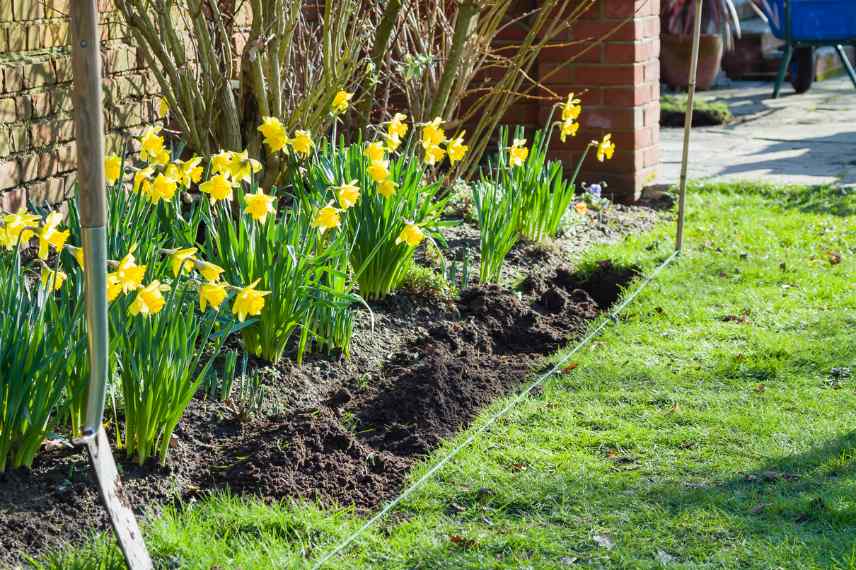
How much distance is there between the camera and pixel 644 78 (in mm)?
6223

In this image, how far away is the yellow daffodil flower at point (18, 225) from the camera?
2754 millimetres

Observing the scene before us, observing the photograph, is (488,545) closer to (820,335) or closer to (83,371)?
(83,371)

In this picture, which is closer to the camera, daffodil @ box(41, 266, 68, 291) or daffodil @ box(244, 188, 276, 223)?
daffodil @ box(41, 266, 68, 291)

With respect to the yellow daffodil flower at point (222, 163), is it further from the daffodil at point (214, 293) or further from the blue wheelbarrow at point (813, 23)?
the blue wheelbarrow at point (813, 23)

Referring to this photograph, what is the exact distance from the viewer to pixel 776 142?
26.5 ft

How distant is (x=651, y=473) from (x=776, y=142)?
5.59 metres

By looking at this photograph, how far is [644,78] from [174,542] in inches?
175

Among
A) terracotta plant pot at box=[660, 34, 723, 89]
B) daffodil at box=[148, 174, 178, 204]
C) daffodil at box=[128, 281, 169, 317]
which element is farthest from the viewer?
terracotta plant pot at box=[660, 34, 723, 89]

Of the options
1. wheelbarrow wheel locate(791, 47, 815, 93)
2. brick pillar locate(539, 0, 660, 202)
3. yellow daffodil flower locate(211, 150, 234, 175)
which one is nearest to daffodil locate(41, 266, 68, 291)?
yellow daffodil flower locate(211, 150, 234, 175)

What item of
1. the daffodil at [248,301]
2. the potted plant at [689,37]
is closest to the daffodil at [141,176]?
the daffodil at [248,301]

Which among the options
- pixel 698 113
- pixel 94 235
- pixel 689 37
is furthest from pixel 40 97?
pixel 689 37

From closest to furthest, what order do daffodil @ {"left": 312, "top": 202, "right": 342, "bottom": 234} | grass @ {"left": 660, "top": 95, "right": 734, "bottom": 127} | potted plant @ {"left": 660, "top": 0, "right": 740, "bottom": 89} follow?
1. daffodil @ {"left": 312, "top": 202, "right": 342, "bottom": 234}
2. grass @ {"left": 660, "top": 95, "right": 734, "bottom": 127}
3. potted plant @ {"left": 660, "top": 0, "right": 740, "bottom": 89}

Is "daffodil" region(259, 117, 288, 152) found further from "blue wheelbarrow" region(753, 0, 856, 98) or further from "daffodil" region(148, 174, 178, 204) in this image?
"blue wheelbarrow" region(753, 0, 856, 98)

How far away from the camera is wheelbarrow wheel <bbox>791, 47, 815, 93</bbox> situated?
10.6 meters
